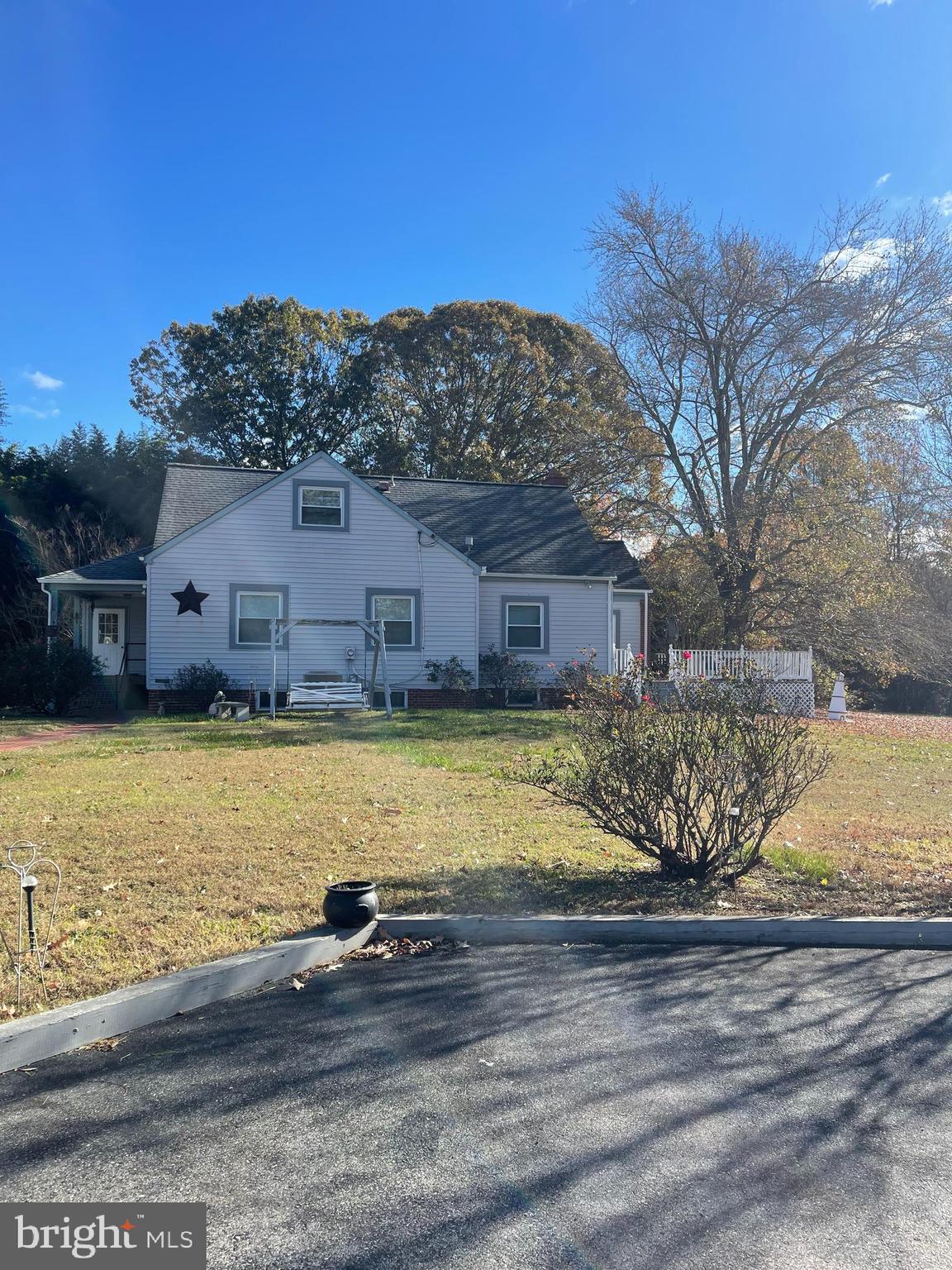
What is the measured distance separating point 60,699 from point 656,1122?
17.9m

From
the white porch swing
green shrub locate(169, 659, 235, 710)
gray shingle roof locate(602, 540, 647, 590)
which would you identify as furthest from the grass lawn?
gray shingle roof locate(602, 540, 647, 590)

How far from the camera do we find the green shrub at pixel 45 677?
61.9 feet

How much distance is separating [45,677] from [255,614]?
174 inches

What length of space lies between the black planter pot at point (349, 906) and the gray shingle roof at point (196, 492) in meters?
16.2

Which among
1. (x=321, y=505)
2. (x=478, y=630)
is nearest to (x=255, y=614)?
(x=321, y=505)

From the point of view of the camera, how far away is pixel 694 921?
583 cm

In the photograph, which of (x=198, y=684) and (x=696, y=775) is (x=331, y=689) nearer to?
(x=198, y=684)

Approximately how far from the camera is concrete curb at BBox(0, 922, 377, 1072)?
4.00 metres

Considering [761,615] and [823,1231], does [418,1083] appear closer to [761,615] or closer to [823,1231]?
[823,1231]

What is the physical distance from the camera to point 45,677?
61.8 feet

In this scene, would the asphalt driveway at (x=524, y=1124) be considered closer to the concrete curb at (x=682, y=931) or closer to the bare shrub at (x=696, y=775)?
the concrete curb at (x=682, y=931)

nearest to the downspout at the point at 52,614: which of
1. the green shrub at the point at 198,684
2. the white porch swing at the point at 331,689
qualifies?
the green shrub at the point at 198,684

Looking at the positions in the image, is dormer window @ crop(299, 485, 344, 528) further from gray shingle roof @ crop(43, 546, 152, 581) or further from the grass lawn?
the grass lawn

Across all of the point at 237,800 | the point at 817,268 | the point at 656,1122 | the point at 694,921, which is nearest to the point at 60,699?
the point at 237,800
